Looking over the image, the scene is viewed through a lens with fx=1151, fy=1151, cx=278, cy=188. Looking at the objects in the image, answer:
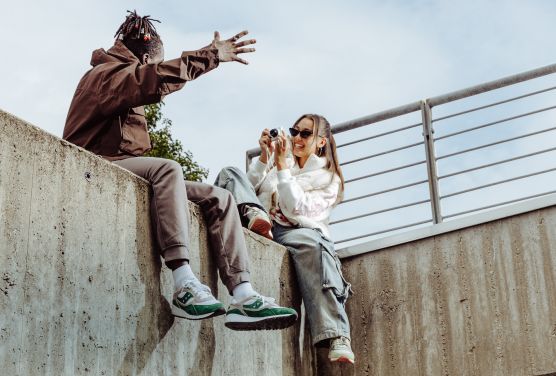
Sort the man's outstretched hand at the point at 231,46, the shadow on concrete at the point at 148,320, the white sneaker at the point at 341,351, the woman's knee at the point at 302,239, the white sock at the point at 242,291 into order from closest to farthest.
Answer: the shadow on concrete at the point at 148,320
the white sock at the point at 242,291
the man's outstretched hand at the point at 231,46
the white sneaker at the point at 341,351
the woman's knee at the point at 302,239

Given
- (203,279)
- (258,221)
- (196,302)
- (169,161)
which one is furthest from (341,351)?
(169,161)

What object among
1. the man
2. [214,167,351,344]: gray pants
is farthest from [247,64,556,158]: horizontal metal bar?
the man

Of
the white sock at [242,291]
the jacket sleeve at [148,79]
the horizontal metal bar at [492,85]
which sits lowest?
the white sock at [242,291]

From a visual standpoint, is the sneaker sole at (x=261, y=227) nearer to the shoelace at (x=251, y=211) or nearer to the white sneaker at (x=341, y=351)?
the shoelace at (x=251, y=211)

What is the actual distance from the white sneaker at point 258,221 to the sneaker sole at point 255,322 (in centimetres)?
106

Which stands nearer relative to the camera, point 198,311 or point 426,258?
point 198,311

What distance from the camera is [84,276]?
512cm

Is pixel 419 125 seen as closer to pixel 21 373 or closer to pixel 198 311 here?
pixel 198 311

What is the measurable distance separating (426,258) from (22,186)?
3.07 meters

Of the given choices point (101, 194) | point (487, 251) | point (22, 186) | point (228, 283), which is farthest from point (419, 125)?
point (22, 186)

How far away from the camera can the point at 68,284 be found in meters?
5.00

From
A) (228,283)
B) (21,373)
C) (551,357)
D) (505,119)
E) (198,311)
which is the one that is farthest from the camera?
(505,119)

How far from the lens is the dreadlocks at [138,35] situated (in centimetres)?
609

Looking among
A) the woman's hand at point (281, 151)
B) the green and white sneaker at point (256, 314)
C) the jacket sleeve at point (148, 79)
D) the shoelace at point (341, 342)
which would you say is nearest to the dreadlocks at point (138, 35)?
the jacket sleeve at point (148, 79)
